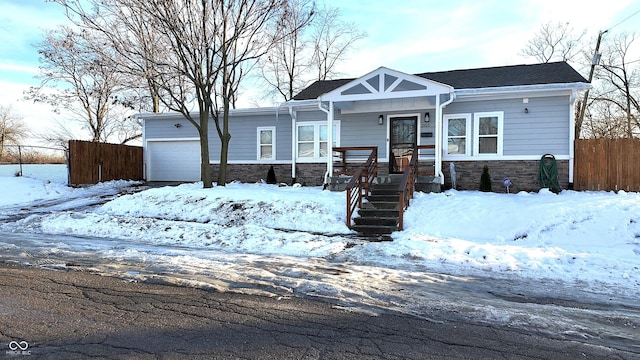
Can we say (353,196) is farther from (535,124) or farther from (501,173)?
(535,124)

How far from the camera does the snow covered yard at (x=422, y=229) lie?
655cm

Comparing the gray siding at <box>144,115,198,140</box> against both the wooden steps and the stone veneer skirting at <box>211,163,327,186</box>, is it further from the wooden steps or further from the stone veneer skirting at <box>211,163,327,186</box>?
the wooden steps

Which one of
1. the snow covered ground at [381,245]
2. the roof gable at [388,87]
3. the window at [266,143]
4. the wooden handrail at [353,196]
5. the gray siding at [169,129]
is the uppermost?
the roof gable at [388,87]

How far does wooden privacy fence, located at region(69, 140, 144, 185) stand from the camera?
16828 millimetres

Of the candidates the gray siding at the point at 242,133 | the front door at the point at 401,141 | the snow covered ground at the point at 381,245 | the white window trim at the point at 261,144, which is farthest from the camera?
the white window trim at the point at 261,144

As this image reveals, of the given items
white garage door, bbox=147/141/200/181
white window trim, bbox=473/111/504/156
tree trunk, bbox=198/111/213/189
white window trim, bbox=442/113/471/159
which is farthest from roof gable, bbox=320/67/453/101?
white garage door, bbox=147/141/200/181

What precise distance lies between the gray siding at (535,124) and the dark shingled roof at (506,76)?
64cm

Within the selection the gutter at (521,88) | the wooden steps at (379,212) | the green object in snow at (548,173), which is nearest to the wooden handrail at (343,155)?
the wooden steps at (379,212)

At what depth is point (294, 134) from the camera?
15898mm

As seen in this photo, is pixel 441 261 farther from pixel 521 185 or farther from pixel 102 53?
pixel 102 53

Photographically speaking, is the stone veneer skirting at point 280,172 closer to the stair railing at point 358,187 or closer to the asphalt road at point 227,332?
the stair railing at point 358,187

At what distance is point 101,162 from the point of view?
58.9 ft

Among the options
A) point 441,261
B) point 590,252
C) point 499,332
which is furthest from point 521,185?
point 499,332

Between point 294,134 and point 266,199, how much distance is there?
5.10 metres
